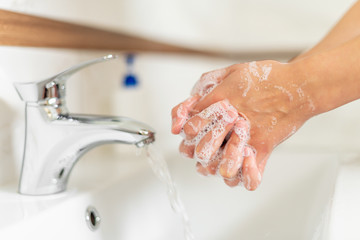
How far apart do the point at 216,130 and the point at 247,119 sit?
0.15 feet

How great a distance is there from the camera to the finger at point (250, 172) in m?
0.60

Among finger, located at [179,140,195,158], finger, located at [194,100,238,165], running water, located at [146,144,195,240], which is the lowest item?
running water, located at [146,144,195,240]

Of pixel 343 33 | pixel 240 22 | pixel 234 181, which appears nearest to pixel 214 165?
pixel 234 181

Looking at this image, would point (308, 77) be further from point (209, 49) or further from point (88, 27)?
point (209, 49)

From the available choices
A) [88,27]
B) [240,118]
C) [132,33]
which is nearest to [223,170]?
[240,118]

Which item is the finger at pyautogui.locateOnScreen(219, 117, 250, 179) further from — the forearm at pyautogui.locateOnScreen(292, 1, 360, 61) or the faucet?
the forearm at pyautogui.locateOnScreen(292, 1, 360, 61)

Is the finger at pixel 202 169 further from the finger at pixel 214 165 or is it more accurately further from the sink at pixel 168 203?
the sink at pixel 168 203

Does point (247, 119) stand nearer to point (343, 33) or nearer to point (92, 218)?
point (92, 218)

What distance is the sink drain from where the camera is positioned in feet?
2.14

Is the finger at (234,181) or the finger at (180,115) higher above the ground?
the finger at (180,115)

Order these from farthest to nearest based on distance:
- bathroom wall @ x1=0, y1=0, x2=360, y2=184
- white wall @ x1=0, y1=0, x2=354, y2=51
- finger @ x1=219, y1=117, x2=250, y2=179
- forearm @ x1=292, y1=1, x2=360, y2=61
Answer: white wall @ x1=0, y1=0, x2=354, y2=51 → forearm @ x1=292, y1=1, x2=360, y2=61 → bathroom wall @ x1=0, y1=0, x2=360, y2=184 → finger @ x1=219, y1=117, x2=250, y2=179

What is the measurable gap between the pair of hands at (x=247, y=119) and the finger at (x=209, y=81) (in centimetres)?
2

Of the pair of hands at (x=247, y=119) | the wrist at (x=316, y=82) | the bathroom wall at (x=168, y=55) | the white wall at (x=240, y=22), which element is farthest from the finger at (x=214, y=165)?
the white wall at (x=240, y=22)

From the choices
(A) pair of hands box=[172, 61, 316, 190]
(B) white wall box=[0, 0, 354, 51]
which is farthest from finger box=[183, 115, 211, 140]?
(B) white wall box=[0, 0, 354, 51]
